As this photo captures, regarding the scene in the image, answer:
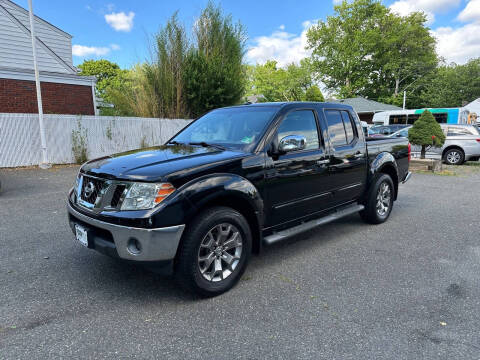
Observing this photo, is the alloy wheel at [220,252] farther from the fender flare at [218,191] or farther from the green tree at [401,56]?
the green tree at [401,56]

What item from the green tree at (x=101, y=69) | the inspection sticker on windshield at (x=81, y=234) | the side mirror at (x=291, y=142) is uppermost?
the green tree at (x=101, y=69)

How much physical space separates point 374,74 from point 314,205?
5202 cm

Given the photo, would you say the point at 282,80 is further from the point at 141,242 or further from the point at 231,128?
the point at 141,242

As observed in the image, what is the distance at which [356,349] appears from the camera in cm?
235

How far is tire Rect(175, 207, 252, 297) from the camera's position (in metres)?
2.79

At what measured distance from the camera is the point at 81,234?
307cm

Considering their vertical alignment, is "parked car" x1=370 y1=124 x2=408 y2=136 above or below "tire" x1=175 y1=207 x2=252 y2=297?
above

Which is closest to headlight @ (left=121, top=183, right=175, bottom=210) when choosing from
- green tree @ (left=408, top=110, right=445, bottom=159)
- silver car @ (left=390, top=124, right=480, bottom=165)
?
green tree @ (left=408, top=110, right=445, bottom=159)

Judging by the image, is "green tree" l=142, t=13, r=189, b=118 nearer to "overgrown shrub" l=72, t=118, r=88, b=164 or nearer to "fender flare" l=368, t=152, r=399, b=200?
"overgrown shrub" l=72, t=118, r=88, b=164

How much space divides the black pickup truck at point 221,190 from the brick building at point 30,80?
1262 centimetres

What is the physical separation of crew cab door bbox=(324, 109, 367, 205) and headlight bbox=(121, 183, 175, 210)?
7.50 feet

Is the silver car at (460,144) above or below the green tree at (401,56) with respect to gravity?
below

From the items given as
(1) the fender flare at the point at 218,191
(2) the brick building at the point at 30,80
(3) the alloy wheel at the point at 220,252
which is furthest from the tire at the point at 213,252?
(2) the brick building at the point at 30,80

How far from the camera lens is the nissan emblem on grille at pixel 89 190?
3057 mm
